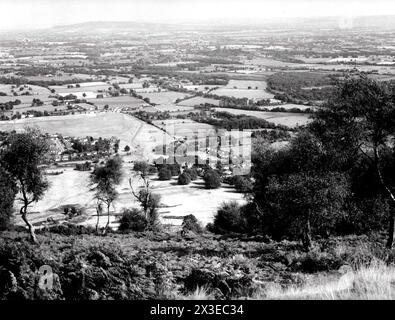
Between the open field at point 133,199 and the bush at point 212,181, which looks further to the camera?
the bush at point 212,181

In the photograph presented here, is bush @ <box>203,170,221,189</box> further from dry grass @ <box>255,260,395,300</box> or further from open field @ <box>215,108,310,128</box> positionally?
dry grass @ <box>255,260,395,300</box>

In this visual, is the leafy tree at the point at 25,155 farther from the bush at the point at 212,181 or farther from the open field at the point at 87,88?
the open field at the point at 87,88

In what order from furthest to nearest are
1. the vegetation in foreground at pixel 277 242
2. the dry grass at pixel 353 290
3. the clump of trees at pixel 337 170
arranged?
the clump of trees at pixel 337 170
the vegetation in foreground at pixel 277 242
the dry grass at pixel 353 290

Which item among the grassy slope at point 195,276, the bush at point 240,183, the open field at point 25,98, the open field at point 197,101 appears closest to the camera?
the grassy slope at point 195,276

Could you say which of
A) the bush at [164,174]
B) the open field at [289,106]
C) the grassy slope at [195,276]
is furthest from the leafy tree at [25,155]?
the open field at [289,106]

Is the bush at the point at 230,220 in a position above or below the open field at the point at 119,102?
below

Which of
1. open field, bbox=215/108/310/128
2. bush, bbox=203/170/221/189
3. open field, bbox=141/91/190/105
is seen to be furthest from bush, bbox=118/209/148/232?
open field, bbox=141/91/190/105

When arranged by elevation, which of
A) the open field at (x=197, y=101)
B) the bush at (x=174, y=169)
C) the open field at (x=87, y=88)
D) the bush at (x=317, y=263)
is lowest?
the bush at (x=174, y=169)
